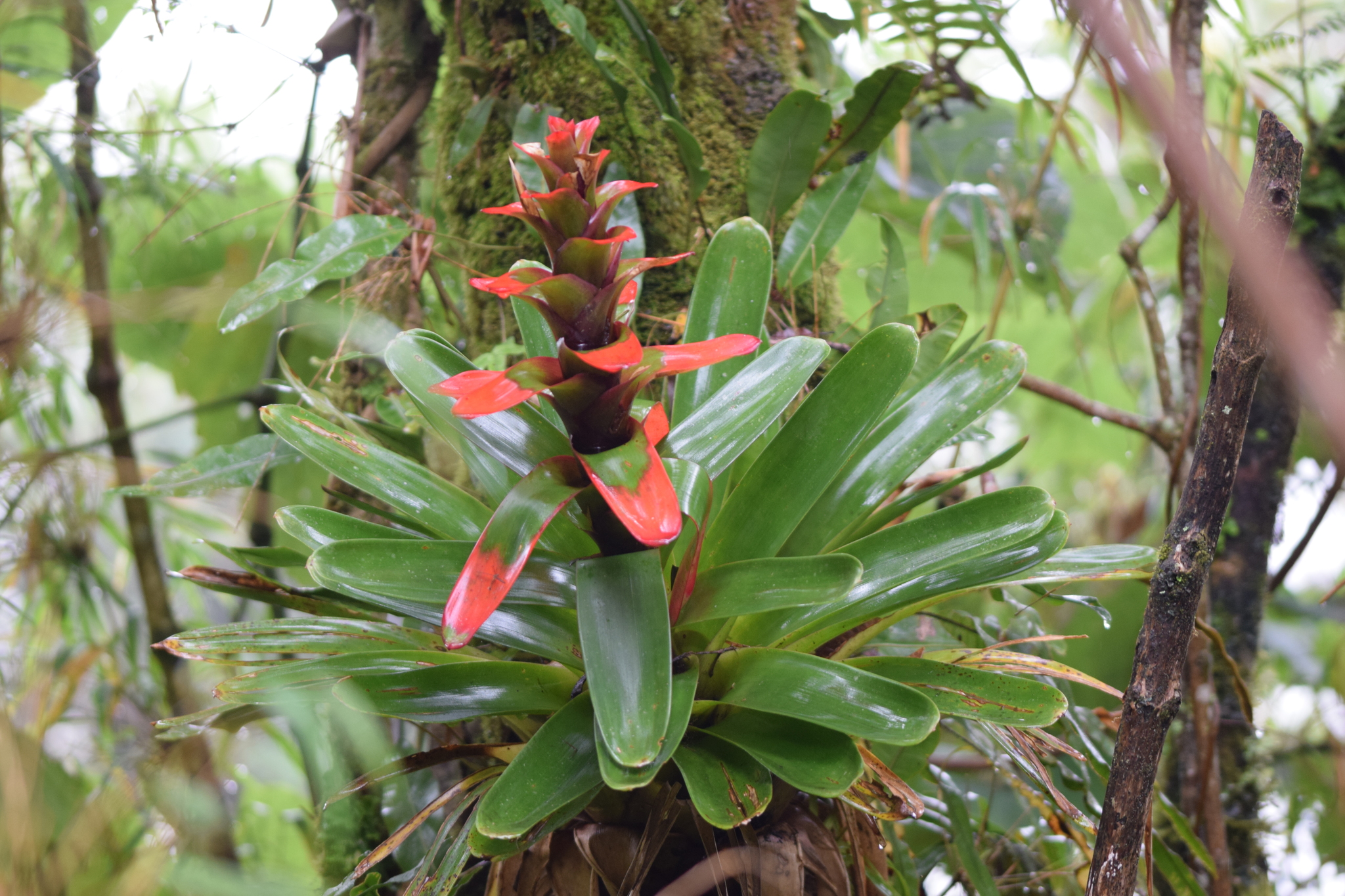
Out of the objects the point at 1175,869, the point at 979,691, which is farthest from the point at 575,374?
the point at 1175,869

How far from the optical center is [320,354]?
117 centimetres

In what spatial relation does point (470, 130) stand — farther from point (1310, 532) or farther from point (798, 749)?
point (1310, 532)

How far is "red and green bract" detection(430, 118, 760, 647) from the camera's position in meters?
0.45

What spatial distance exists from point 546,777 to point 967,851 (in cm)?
42

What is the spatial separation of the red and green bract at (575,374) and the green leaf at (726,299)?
134 mm

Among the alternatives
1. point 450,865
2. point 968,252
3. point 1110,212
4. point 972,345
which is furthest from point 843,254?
point 450,865

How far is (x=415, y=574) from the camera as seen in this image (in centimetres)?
50

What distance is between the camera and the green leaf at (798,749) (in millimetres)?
454

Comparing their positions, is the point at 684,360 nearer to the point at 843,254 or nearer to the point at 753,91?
the point at 753,91

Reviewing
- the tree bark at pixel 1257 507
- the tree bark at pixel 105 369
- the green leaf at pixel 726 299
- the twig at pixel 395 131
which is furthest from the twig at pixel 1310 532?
the tree bark at pixel 105 369

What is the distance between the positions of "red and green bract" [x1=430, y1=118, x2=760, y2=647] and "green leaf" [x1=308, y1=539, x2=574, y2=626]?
0.06 m

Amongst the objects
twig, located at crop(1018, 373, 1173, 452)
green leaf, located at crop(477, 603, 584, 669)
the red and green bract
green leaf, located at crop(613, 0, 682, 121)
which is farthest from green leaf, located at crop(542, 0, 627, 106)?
twig, located at crop(1018, 373, 1173, 452)

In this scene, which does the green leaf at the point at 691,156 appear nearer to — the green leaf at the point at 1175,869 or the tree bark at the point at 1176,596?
the tree bark at the point at 1176,596

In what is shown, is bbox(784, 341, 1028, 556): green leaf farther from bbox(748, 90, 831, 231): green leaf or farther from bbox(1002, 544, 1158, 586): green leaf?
bbox(748, 90, 831, 231): green leaf
